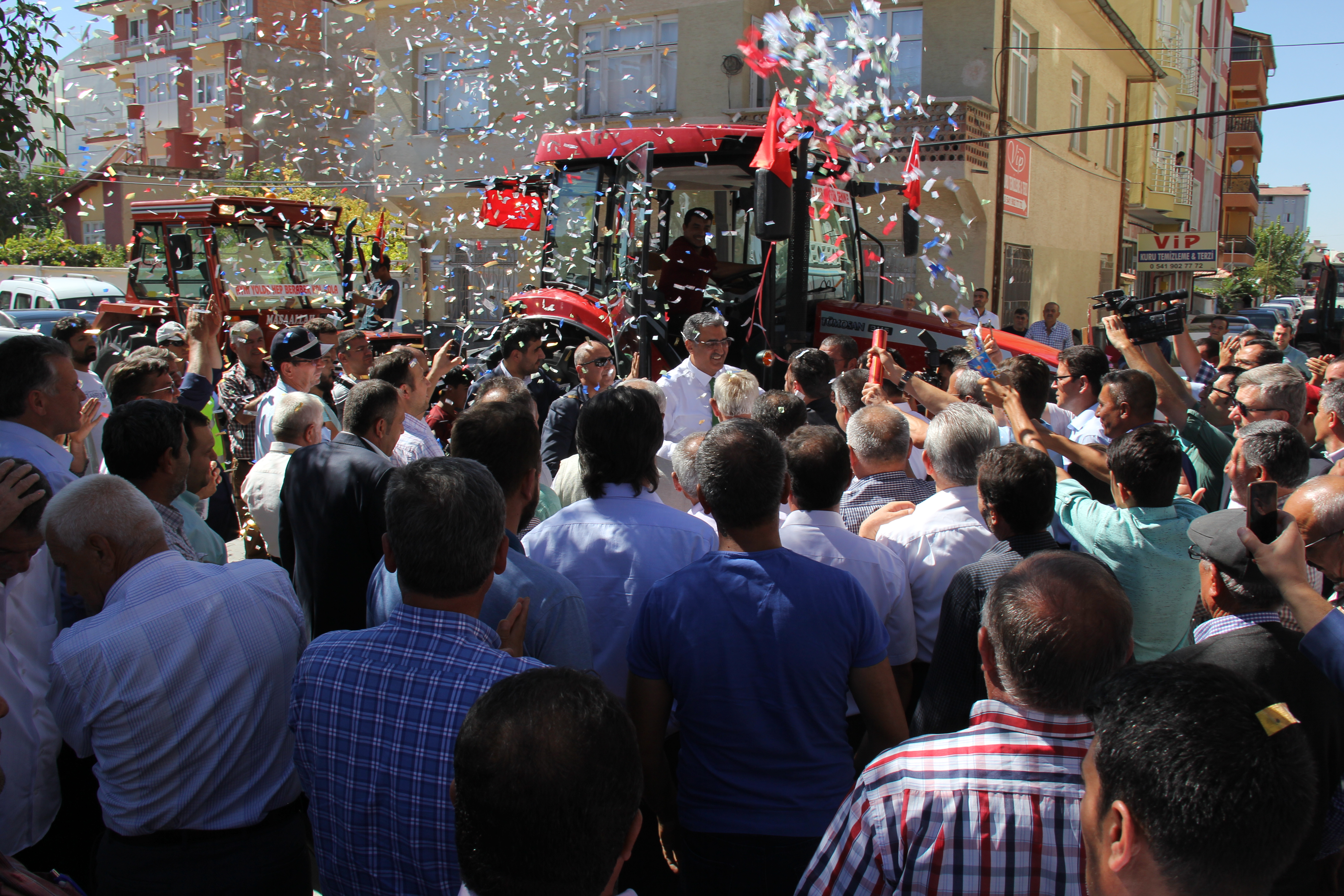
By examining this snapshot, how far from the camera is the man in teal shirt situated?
2.86m

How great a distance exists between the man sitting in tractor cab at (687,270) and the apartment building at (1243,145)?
122 ft

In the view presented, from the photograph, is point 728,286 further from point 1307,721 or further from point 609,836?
point 609,836

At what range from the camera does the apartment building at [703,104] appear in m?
14.8

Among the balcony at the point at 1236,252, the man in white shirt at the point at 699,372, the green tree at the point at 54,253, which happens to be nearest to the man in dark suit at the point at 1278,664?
the man in white shirt at the point at 699,372

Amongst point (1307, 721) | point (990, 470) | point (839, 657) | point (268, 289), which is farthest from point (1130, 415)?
point (268, 289)

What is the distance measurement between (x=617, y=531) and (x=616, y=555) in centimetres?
7

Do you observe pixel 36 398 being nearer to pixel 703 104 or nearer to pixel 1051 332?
pixel 1051 332

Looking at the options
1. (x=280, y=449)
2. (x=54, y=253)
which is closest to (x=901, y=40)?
(x=280, y=449)

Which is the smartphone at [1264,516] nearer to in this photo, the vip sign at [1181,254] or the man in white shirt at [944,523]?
the man in white shirt at [944,523]

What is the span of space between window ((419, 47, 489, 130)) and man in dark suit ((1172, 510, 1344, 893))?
54.3 feet

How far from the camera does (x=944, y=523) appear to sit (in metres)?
2.98

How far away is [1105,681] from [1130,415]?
112 inches

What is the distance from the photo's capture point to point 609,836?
49.8 inches

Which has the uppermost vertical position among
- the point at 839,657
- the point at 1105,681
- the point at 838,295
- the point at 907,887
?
the point at 838,295
